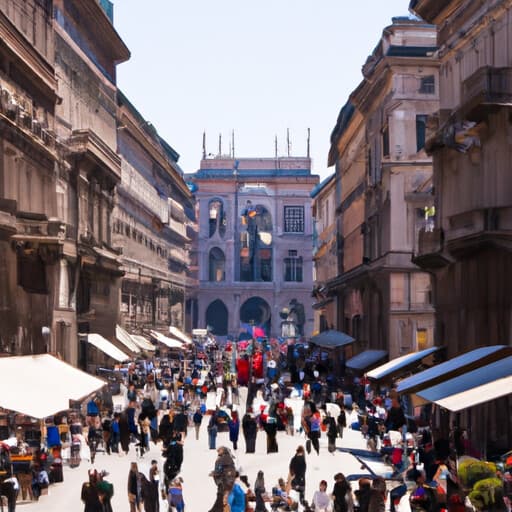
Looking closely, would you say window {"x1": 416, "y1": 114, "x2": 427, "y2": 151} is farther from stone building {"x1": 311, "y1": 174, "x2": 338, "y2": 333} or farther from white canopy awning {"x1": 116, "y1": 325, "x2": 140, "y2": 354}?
stone building {"x1": 311, "y1": 174, "x2": 338, "y2": 333}

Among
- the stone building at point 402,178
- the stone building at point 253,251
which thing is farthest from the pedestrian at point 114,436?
the stone building at point 253,251

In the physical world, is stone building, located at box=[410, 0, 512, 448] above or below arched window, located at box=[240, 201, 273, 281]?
below

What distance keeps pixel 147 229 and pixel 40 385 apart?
54.0 m

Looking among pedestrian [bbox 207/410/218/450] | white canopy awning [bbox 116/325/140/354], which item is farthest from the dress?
white canopy awning [bbox 116/325/140/354]

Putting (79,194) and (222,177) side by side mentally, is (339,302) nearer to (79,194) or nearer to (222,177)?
(79,194)

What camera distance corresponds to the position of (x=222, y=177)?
449ft

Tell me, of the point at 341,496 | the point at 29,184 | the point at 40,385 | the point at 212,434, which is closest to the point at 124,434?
the point at 212,434

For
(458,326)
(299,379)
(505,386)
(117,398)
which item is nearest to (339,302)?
(299,379)

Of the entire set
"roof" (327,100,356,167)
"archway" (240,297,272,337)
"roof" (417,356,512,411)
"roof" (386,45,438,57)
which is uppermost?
"roof" (327,100,356,167)

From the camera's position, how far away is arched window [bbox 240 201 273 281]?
446ft

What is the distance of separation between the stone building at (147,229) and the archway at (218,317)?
28111 mm

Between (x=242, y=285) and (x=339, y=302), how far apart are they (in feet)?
192

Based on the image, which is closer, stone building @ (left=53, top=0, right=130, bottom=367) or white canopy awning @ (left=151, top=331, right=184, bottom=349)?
stone building @ (left=53, top=0, right=130, bottom=367)

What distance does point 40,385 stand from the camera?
27156 millimetres
